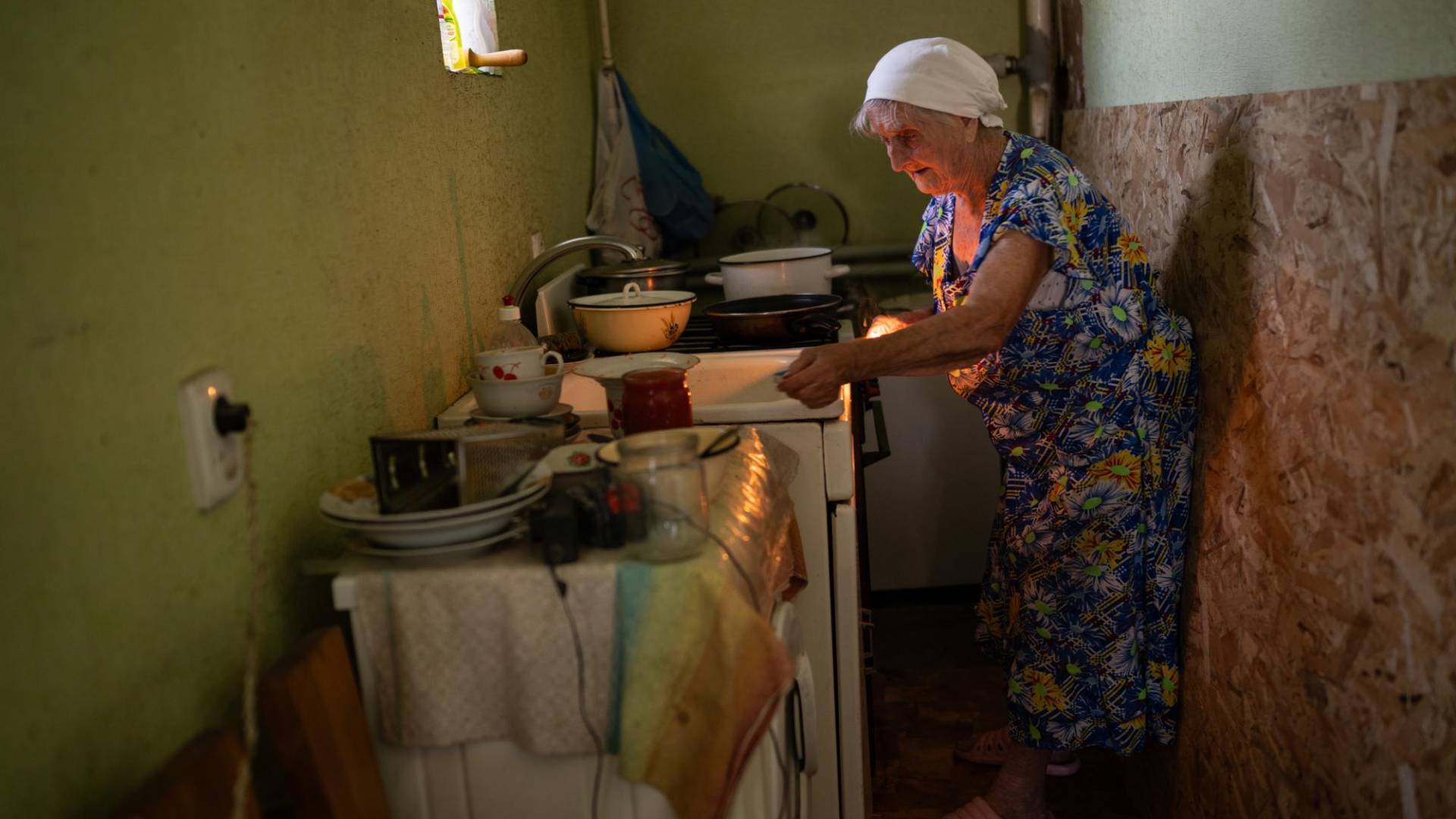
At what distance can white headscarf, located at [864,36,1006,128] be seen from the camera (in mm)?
1941

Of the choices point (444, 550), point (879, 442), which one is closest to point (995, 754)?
point (879, 442)

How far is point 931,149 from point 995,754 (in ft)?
4.39

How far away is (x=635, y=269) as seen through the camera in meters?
2.54

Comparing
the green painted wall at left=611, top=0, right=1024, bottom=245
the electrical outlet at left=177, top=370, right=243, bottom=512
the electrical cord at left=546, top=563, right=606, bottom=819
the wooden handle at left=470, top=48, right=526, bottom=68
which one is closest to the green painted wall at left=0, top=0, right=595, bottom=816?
the electrical outlet at left=177, top=370, right=243, bottom=512

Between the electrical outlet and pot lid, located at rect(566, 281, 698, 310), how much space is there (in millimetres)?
1015

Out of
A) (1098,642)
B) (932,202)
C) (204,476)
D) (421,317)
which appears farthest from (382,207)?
(1098,642)

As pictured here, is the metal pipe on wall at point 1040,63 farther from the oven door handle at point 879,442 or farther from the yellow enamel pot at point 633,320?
the yellow enamel pot at point 633,320

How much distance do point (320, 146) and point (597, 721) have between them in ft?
2.63

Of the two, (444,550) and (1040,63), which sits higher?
(1040,63)

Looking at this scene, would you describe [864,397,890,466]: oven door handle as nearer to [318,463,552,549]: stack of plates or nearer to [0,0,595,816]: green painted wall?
[0,0,595,816]: green painted wall

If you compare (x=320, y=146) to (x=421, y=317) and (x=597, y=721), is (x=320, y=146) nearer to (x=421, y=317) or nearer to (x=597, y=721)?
(x=421, y=317)

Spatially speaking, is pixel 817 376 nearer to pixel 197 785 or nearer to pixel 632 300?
pixel 632 300

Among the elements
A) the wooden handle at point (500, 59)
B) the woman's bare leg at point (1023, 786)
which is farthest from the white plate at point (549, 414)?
the woman's bare leg at point (1023, 786)

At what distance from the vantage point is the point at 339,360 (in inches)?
57.1
